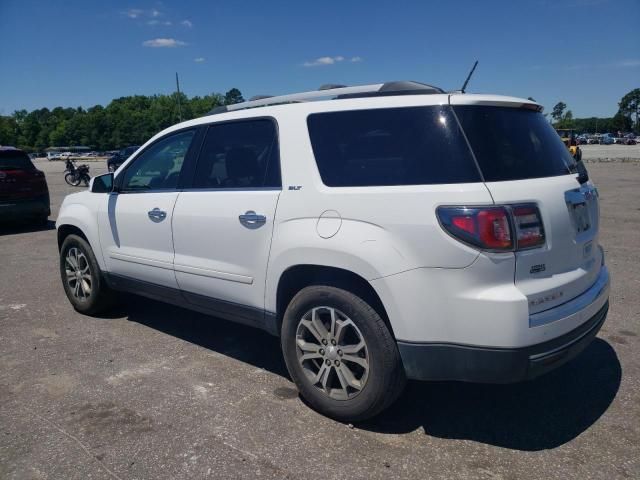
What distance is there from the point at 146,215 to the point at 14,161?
7.84 metres

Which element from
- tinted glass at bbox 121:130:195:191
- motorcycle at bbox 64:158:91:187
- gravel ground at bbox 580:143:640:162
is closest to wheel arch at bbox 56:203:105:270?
tinted glass at bbox 121:130:195:191

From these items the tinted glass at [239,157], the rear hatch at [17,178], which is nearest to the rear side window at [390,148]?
the tinted glass at [239,157]

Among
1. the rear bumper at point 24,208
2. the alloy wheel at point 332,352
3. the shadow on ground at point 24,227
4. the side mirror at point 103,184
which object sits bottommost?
the shadow on ground at point 24,227

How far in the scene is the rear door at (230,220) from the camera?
10.8 feet

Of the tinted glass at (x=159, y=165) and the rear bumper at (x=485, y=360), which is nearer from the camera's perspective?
the rear bumper at (x=485, y=360)

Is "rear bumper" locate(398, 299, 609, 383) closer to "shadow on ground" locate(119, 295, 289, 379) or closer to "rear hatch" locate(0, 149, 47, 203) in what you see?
"shadow on ground" locate(119, 295, 289, 379)

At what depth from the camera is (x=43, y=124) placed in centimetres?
16512

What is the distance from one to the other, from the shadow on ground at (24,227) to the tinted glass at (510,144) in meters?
10.6

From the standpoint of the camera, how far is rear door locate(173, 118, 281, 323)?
3295mm

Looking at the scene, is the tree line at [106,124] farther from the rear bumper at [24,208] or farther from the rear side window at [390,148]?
the rear side window at [390,148]

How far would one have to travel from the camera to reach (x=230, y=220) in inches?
135

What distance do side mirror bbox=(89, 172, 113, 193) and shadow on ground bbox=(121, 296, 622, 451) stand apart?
6.01 feet

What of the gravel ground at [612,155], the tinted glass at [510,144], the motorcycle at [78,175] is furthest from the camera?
the gravel ground at [612,155]

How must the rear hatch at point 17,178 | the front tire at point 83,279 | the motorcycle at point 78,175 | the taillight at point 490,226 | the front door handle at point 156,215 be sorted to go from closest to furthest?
1. the taillight at point 490,226
2. the front door handle at point 156,215
3. the front tire at point 83,279
4. the rear hatch at point 17,178
5. the motorcycle at point 78,175
